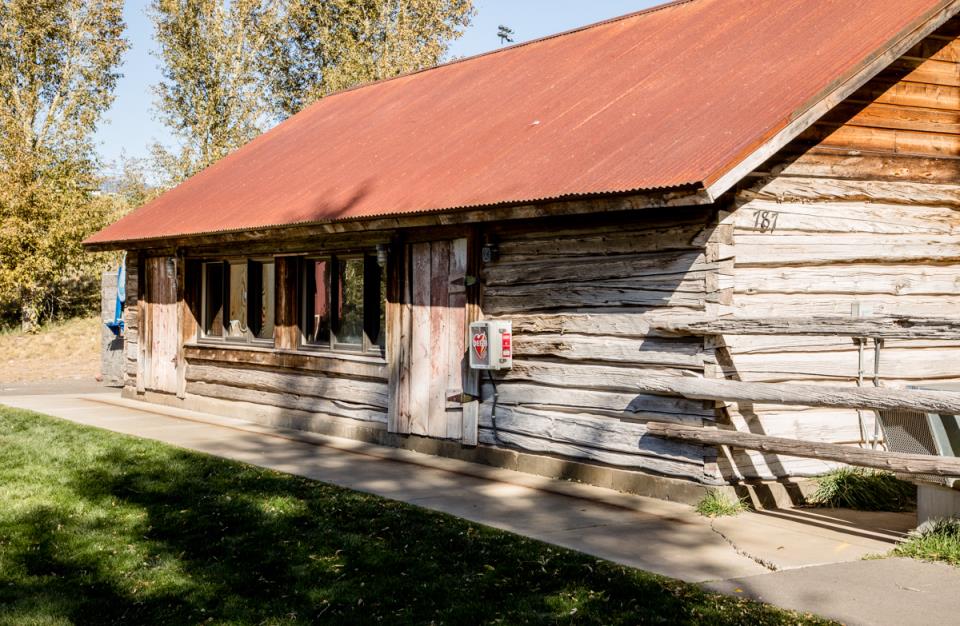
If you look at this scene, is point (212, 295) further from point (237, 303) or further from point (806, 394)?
point (806, 394)

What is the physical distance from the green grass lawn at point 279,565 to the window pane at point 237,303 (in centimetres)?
609

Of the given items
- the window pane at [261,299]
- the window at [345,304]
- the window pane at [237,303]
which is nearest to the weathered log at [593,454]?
the window at [345,304]

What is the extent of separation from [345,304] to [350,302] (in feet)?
0.40

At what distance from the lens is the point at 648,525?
8344mm

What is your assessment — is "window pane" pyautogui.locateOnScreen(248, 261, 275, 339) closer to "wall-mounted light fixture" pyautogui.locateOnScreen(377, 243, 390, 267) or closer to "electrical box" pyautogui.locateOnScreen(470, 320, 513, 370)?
"wall-mounted light fixture" pyautogui.locateOnScreen(377, 243, 390, 267)

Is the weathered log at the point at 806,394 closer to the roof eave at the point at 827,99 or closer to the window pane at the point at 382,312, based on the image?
the roof eave at the point at 827,99

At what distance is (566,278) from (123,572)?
516 centimetres

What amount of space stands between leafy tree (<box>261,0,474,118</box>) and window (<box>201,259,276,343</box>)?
18921 millimetres

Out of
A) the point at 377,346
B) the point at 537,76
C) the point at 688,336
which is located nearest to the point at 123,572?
the point at 688,336

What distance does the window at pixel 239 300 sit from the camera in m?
15.4

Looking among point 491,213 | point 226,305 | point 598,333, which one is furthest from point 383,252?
point 226,305

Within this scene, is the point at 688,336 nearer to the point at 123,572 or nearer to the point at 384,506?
the point at 384,506

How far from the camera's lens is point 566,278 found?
10.4m

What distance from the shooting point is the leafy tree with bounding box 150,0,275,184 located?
110 ft
